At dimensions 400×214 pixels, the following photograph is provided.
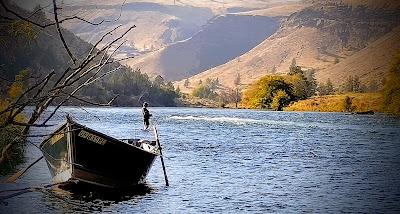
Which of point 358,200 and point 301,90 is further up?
point 301,90

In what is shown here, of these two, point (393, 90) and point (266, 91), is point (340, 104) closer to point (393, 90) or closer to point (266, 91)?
point (266, 91)

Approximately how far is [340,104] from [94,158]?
5886 inches

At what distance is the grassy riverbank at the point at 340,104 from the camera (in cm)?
15436

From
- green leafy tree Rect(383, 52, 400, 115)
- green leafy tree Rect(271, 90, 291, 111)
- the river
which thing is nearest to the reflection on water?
the river

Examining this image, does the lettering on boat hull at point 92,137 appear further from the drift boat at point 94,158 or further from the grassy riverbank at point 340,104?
the grassy riverbank at point 340,104

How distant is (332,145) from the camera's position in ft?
192

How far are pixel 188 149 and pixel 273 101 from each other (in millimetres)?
123125

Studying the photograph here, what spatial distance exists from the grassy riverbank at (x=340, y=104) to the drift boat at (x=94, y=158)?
134932 mm

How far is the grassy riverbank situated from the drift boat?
443 feet

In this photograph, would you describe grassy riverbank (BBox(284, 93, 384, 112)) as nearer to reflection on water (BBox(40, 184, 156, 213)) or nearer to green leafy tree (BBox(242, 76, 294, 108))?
green leafy tree (BBox(242, 76, 294, 108))

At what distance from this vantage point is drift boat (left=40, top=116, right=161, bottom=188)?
23.0 meters

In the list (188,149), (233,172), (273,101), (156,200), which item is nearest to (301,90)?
(273,101)

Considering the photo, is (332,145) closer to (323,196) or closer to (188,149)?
(188,149)

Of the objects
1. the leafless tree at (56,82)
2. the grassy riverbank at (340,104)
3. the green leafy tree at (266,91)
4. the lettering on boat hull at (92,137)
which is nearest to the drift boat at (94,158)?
the lettering on boat hull at (92,137)
